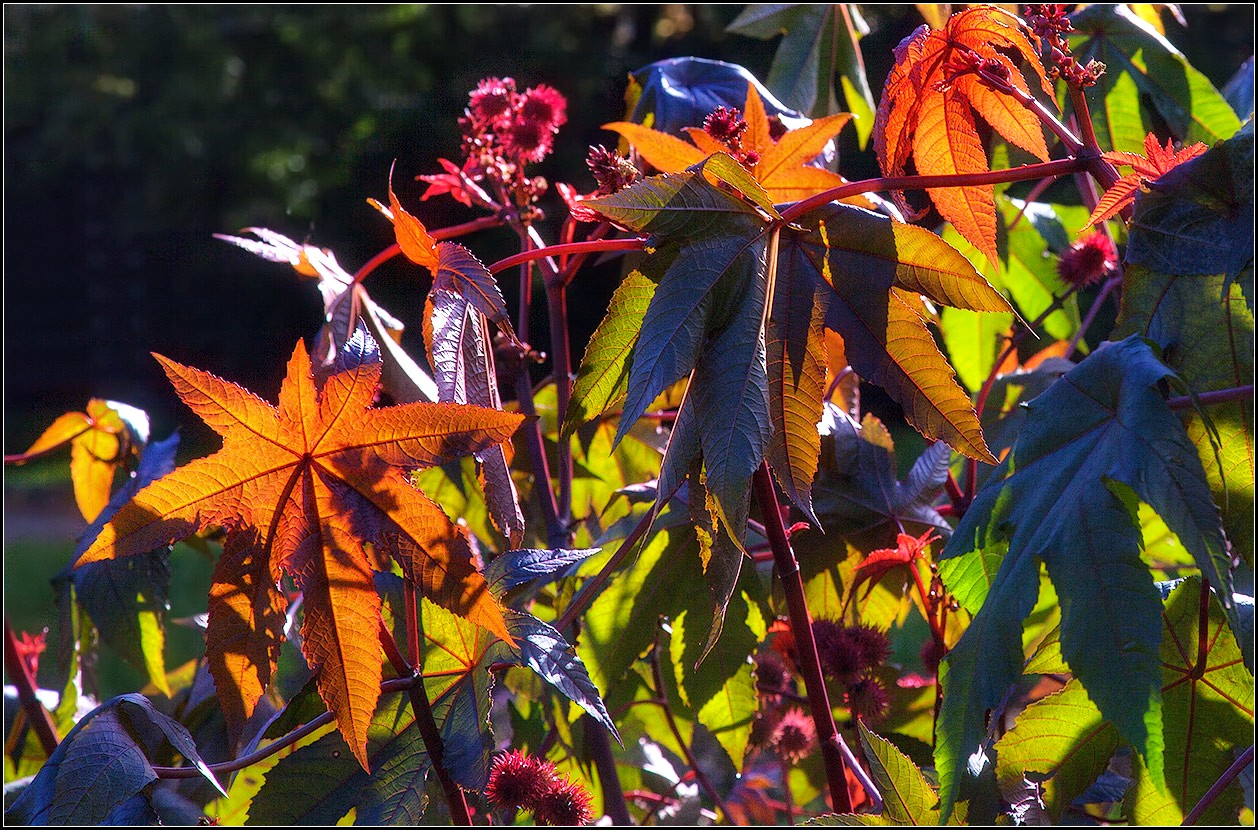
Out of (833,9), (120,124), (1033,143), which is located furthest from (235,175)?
(1033,143)

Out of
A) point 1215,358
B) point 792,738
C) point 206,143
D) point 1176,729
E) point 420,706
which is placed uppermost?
point 206,143

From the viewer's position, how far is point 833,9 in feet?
3.98

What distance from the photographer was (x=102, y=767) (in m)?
0.60

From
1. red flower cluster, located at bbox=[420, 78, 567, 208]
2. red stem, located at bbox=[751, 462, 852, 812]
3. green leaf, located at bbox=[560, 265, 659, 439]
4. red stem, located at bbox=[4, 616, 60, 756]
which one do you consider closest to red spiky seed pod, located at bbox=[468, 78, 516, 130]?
red flower cluster, located at bbox=[420, 78, 567, 208]

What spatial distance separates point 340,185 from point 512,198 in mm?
7223

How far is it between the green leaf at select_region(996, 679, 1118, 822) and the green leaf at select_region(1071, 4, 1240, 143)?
59 cm

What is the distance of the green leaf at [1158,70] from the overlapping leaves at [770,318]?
520 millimetres

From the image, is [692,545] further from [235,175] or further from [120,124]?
[120,124]

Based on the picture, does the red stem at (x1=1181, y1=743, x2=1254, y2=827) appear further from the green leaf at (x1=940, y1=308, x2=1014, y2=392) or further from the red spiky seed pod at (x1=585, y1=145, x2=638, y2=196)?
the green leaf at (x1=940, y1=308, x2=1014, y2=392)

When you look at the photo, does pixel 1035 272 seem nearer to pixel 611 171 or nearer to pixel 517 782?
pixel 611 171

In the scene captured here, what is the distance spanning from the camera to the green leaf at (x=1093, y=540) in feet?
1.63

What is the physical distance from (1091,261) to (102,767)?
83cm

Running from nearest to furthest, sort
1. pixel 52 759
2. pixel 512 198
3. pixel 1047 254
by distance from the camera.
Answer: pixel 52 759 < pixel 512 198 < pixel 1047 254

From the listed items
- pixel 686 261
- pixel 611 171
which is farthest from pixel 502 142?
pixel 686 261
